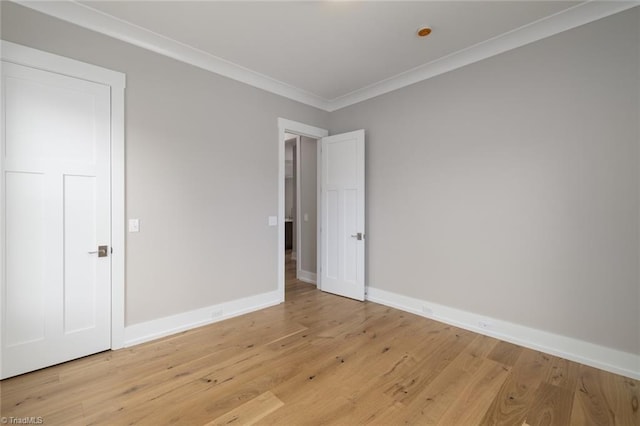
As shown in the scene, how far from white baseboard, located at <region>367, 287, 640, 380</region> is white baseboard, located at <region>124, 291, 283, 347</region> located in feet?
5.64

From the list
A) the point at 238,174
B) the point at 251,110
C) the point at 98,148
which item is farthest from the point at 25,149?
the point at 251,110

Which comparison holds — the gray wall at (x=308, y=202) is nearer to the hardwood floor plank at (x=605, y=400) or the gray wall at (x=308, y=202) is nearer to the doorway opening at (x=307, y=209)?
the doorway opening at (x=307, y=209)

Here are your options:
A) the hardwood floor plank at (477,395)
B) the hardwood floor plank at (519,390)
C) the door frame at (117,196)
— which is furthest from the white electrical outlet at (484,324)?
the door frame at (117,196)

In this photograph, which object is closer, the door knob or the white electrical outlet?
the door knob

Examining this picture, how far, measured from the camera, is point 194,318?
3.05 m

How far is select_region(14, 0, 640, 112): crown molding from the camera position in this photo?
2.26 m

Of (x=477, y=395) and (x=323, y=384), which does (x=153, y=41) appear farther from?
(x=477, y=395)

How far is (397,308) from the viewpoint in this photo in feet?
11.9

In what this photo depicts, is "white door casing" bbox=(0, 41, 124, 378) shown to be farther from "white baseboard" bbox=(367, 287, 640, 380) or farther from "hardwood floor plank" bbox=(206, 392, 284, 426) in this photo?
"white baseboard" bbox=(367, 287, 640, 380)

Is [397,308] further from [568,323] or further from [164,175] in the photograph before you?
[164,175]

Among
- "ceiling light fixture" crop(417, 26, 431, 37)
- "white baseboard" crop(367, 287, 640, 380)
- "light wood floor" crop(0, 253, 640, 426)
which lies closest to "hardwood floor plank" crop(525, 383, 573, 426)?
"light wood floor" crop(0, 253, 640, 426)

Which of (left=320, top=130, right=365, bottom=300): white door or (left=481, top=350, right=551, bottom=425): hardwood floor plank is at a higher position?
(left=320, top=130, right=365, bottom=300): white door

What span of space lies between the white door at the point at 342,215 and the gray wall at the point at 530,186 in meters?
0.43

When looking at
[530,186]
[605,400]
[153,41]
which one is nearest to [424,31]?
[530,186]
